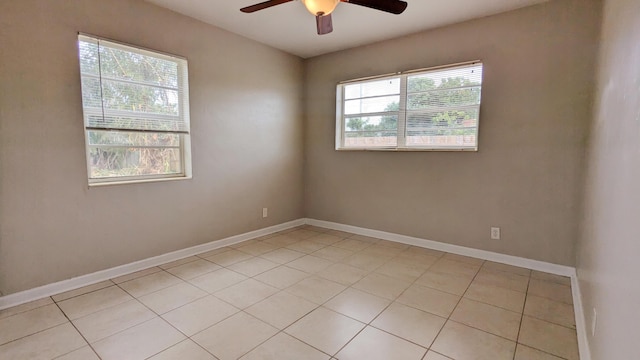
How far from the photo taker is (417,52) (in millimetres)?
3496

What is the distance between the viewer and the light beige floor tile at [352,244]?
3568mm

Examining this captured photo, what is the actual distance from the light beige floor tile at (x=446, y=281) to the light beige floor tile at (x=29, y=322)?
277cm

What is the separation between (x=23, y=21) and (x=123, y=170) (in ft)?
4.17

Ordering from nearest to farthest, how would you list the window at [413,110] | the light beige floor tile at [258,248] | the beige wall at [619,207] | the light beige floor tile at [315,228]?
the beige wall at [619,207] < the window at [413,110] < the light beige floor tile at [258,248] < the light beige floor tile at [315,228]

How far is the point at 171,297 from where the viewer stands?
A: 2340 millimetres

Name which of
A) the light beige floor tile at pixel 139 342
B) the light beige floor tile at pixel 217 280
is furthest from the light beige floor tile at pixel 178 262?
the light beige floor tile at pixel 139 342

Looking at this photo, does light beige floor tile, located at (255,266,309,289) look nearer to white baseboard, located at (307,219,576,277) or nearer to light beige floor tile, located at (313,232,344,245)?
light beige floor tile, located at (313,232,344,245)

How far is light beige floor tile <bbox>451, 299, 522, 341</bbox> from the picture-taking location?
194 centimetres

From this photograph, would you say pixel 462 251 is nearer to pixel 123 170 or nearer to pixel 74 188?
pixel 123 170

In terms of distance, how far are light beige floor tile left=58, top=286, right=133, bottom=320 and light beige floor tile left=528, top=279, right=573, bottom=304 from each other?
3.31 m

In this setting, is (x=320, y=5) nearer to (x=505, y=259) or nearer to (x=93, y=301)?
(x=93, y=301)

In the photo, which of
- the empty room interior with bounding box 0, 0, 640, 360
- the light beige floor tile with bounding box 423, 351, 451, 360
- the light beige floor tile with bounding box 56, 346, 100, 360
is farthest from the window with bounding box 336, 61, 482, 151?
the light beige floor tile with bounding box 56, 346, 100, 360

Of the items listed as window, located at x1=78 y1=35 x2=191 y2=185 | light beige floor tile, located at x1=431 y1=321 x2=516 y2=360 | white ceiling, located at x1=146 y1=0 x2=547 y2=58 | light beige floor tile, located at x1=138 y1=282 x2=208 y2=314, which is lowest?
light beige floor tile, located at x1=431 y1=321 x2=516 y2=360

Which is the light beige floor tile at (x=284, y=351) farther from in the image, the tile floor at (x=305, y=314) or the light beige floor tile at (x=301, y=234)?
the light beige floor tile at (x=301, y=234)
